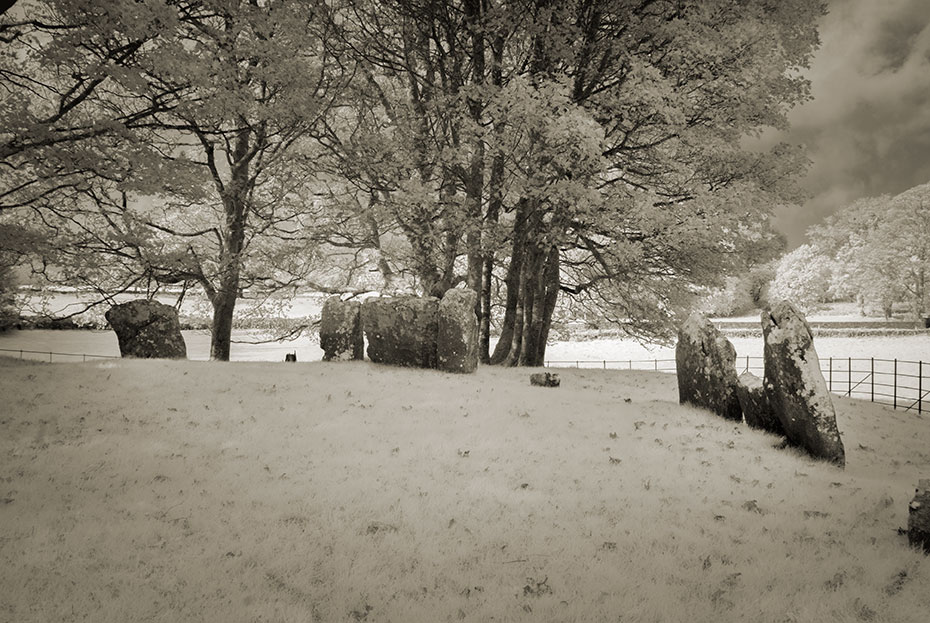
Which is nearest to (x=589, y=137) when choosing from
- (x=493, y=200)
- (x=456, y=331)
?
(x=493, y=200)

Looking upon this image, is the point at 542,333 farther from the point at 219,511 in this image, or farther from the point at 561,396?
the point at 219,511

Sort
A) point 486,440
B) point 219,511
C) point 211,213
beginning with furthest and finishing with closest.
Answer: point 211,213
point 486,440
point 219,511

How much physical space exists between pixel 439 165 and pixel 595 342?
24.0 meters

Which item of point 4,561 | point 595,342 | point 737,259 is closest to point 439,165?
point 737,259

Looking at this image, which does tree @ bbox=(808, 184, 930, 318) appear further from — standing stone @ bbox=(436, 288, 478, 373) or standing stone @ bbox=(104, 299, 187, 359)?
standing stone @ bbox=(104, 299, 187, 359)

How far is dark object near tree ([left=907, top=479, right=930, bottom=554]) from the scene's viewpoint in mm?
4309

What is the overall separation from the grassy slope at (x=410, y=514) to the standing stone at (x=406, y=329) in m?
3.48

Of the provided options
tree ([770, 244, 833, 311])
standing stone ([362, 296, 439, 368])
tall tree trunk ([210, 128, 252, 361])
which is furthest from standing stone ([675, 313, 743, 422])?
tree ([770, 244, 833, 311])

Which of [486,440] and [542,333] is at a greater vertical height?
[542,333]

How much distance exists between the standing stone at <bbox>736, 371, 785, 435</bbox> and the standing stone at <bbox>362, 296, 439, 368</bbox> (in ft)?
21.2

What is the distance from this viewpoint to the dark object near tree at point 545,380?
1145 centimetres

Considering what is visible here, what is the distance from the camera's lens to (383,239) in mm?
→ 17719

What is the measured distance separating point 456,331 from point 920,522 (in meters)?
8.67

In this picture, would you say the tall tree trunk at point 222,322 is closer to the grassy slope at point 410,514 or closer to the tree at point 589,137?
the tree at point 589,137
